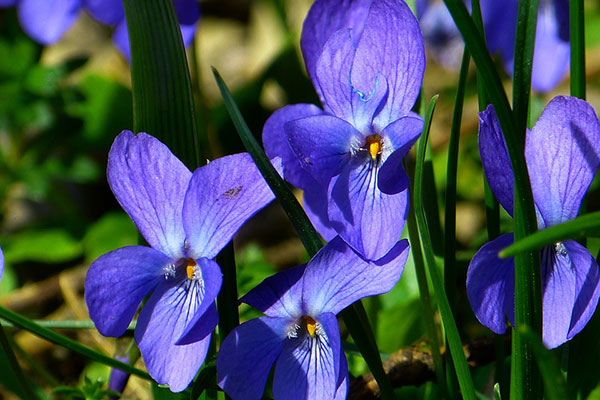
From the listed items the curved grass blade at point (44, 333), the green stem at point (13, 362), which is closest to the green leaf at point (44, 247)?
the green stem at point (13, 362)

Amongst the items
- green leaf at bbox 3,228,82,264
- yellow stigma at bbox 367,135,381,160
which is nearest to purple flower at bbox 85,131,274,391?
yellow stigma at bbox 367,135,381,160

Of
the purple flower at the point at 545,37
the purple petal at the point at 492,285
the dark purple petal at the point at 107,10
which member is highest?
the dark purple petal at the point at 107,10

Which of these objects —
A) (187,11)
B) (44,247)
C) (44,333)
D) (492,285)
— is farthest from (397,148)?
(44,247)

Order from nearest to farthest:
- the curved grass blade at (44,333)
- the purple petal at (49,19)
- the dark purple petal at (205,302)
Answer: the dark purple petal at (205,302) → the curved grass blade at (44,333) → the purple petal at (49,19)

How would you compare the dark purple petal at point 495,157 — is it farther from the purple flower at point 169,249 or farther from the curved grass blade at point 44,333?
the curved grass blade at point 44,333

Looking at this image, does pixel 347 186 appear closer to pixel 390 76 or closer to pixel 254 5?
pixel 390 76

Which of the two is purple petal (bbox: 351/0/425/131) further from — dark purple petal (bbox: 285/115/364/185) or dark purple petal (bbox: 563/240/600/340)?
dark purple petal (bbox: 563/240/600/340)
